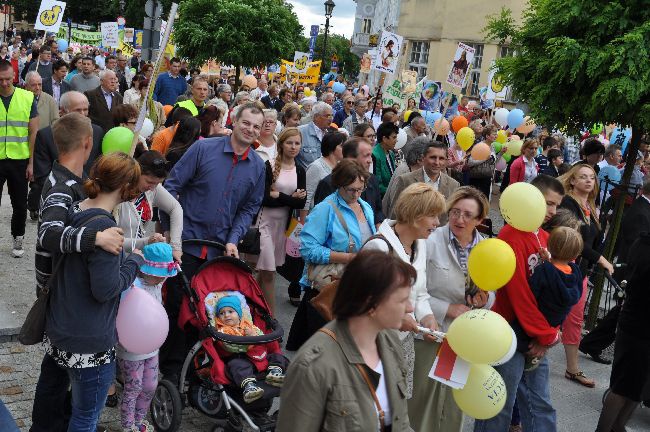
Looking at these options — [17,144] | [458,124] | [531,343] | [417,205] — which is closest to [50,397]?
[417,205]

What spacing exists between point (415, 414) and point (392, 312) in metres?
A: 2.16

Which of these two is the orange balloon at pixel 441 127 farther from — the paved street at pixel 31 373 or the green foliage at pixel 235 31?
the green foliage at pixel 235 31

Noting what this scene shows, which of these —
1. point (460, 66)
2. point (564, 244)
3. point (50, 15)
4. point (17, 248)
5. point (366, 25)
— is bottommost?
point (17, 248)

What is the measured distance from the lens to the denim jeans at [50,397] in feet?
13.1

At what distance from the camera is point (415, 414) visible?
4777 mm

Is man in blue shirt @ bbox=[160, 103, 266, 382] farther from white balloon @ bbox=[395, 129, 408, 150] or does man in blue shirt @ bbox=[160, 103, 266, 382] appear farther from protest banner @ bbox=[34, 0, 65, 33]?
protest banner @ bbox=[34, 0, 65, 33]

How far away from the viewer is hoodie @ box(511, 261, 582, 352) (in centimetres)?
462

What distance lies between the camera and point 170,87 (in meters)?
13.8

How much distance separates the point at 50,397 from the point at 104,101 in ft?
20.4

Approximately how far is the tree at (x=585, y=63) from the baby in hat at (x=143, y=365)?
184 inches

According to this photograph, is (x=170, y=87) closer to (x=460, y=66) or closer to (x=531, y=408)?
(x=460, y=66)

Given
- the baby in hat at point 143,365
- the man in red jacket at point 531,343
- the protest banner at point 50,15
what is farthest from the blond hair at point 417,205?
the protest banner at point 50,15

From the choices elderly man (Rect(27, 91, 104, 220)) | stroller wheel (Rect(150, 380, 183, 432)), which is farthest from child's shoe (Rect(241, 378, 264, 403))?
elderly man (Rect(27, 91, 104, 220))

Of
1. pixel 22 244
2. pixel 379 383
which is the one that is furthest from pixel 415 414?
pixel 22 244
